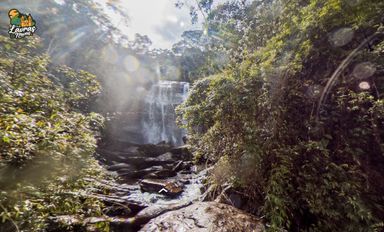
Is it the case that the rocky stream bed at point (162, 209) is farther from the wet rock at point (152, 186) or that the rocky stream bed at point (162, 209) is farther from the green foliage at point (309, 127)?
the green foliage at point (309, 127)

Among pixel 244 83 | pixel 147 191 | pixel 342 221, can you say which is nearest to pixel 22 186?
pixel 244 83

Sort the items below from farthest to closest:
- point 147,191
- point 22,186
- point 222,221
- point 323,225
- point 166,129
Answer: point 166,129 → point 147,191 → point 222,221 → point 323,225 → point 22,186

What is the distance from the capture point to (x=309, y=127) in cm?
383

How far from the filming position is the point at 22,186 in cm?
218

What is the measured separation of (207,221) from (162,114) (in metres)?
20.6

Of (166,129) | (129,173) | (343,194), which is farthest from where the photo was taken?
(166,129)

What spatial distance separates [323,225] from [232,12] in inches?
630

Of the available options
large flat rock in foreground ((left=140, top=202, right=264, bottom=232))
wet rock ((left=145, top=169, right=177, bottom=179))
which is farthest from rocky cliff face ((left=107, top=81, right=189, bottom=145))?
large flat rock in foreground ((left=140, top=202, right=264, bottom=232))

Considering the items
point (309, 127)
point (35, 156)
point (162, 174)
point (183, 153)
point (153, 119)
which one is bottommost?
point (162, 174)

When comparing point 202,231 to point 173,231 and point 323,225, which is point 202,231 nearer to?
point 173,231

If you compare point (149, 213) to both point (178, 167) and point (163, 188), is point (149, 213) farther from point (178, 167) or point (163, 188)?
point (178, 167)

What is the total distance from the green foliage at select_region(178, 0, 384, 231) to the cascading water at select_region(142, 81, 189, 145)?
18.5 meters

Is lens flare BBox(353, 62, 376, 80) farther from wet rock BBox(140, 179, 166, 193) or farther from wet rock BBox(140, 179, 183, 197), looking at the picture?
wet rock BBox(140, 179, 166, 193)

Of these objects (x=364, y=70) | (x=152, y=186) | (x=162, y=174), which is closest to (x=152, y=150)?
(x=162, y=174)
